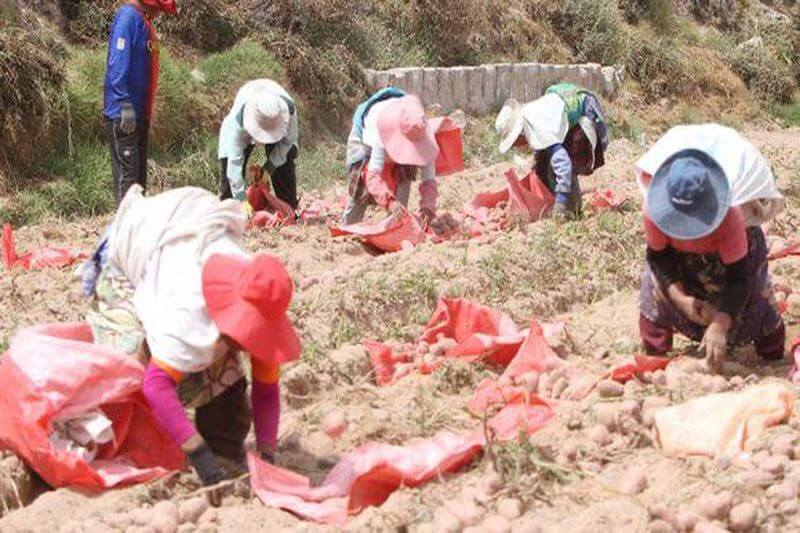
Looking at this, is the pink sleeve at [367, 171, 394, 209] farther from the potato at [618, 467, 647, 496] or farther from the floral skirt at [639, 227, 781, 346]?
the potato at [618, 467, 647, 496]

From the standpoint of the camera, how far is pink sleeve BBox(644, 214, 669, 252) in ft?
12.1

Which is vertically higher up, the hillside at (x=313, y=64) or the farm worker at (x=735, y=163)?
the farm worker at (x=735, y=163)

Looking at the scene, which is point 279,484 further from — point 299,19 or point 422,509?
point 299,19

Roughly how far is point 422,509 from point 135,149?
4326 millimetres

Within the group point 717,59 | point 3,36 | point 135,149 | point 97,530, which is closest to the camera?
point 97,530

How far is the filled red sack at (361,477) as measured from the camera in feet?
9.64

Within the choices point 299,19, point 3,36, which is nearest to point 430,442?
point 3,36

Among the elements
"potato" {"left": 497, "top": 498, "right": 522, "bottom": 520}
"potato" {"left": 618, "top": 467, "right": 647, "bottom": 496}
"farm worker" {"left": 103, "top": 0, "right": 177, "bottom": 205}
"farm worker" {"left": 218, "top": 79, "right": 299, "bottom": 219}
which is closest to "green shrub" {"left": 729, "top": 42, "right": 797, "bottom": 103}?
"farm worker" {"left": 218, "top": 79, "right": 299, "bottom": 219}

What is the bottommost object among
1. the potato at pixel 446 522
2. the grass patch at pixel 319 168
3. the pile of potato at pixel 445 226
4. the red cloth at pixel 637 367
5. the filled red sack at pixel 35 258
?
the grass patch at pixel 319 168

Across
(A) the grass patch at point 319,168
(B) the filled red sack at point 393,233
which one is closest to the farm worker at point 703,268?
(B) the filled red sack at point 393,233

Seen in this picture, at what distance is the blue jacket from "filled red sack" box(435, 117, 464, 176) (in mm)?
1789

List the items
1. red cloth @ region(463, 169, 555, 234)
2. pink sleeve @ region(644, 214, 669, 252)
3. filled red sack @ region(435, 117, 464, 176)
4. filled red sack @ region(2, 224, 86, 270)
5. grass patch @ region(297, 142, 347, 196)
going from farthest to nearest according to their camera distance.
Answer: grass patch @ region(297, 142, 347, 196) < filled red sack @ region(435, 117, 464, 176) < red cloth @ region(463, 169, 555, 234) < filled red sack @ region(2, 224, 86, 270) < pink sleeve @ region(644, 214, 669, 252)

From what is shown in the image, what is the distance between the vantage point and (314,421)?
3.71 metres

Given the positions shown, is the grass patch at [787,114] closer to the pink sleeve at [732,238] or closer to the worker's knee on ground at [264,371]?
the pink sleeve at [732,238]
